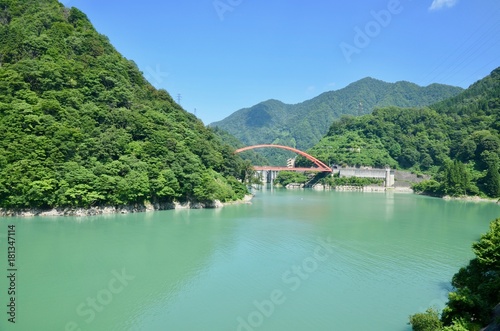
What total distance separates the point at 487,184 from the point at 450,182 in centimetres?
365

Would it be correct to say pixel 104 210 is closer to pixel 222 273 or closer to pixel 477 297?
pixel 222 273

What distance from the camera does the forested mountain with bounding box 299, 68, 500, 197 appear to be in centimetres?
5028

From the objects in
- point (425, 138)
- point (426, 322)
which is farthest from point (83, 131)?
point (425, 138)

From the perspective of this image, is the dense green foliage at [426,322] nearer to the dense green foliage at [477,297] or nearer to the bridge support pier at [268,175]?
the dense green foliage at [477,297]

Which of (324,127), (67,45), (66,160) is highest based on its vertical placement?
(324,127)

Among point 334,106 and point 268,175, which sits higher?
point 334,106

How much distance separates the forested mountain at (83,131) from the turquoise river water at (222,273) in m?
2.32

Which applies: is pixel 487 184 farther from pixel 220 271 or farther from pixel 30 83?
pixel 30 83

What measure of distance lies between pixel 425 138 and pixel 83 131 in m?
58.2

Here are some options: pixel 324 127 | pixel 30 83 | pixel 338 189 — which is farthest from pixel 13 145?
pixel 324 127

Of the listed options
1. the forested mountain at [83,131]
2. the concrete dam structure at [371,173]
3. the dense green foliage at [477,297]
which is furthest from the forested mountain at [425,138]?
the dense green foliage at [477,297]

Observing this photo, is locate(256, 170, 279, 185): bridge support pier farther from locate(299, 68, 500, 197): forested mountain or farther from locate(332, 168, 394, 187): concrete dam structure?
locate(332, 168, 394, 187): concrete dam structure

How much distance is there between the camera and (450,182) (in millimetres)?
42750

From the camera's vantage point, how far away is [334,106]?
6880 inches
